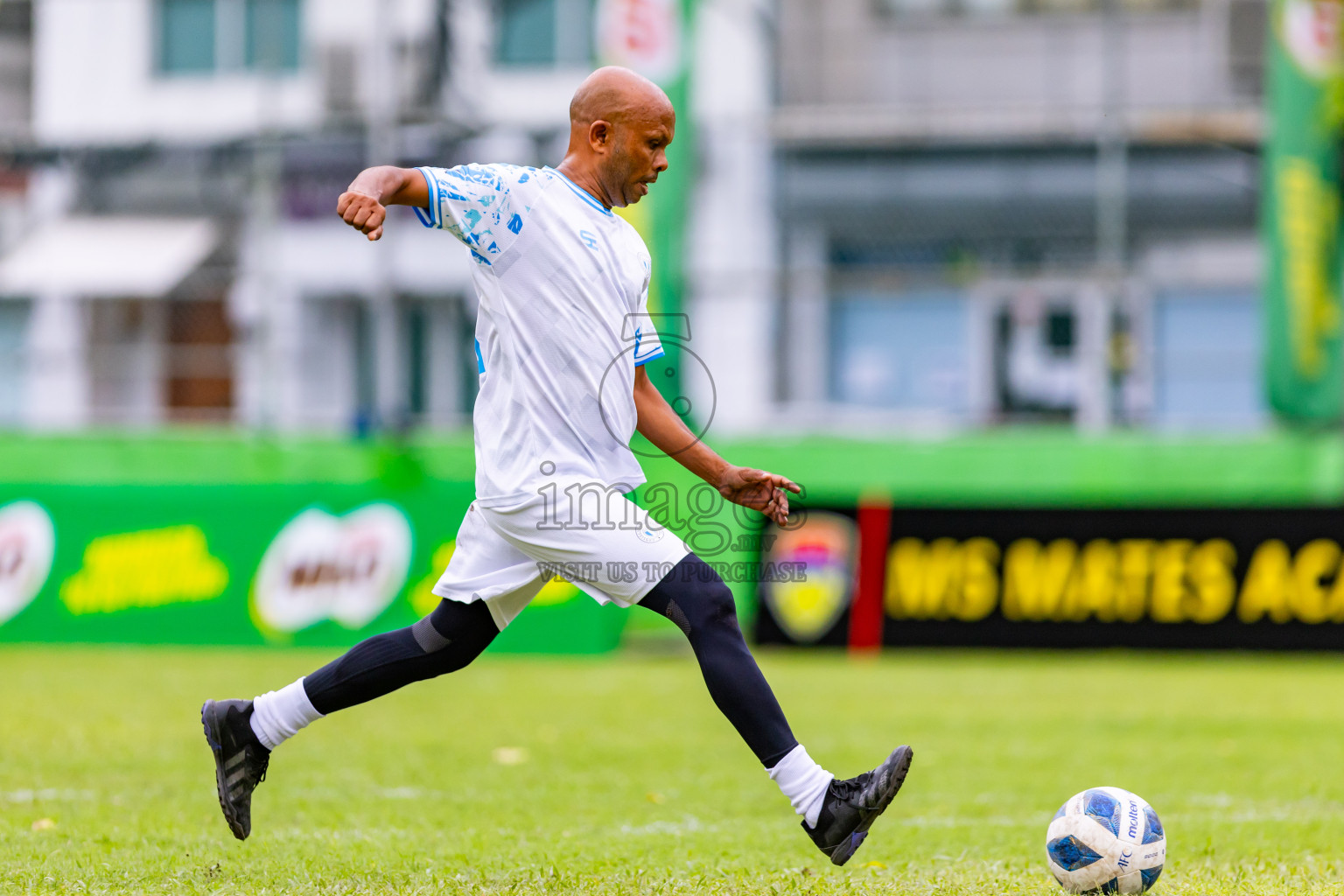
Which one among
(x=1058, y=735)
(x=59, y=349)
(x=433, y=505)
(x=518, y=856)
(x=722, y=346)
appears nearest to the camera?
(x=518, y=856)

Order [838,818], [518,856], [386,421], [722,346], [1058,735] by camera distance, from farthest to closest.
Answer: [722,346] → [386,421] → [1058,735] → [518,856] → [838,818]

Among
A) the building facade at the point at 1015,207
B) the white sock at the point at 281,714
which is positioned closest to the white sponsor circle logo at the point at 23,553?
the building facade at the point at 1015,207

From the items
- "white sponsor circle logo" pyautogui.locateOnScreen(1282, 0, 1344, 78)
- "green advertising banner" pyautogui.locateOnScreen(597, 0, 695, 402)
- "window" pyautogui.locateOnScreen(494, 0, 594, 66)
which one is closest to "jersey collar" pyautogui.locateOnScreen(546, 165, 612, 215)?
"green advertising banner" pyautogui.locateOnScreen(597, 0, 695, 402)

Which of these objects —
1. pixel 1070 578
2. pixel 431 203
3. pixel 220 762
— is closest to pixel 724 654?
pixel 431 203

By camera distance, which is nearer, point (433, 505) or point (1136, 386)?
point (433, 505)

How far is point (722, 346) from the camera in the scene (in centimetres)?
1712

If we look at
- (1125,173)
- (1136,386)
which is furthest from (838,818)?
(1125,173)

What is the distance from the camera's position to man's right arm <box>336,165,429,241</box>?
4.01 metres

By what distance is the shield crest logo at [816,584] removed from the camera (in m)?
12.5

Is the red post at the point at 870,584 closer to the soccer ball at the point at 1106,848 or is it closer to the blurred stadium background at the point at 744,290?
the blurred stadium background at the point at 744,290

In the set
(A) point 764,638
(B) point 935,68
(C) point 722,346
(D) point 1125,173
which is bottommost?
(A) point 764,638

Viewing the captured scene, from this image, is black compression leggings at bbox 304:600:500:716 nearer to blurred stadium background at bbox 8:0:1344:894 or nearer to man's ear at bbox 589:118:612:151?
blurred stadium background at bbox 8:0:1344:894

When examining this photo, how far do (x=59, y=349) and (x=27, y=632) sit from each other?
743 centimetres

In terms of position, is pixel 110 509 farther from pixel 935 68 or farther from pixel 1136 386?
pixel 935 68
